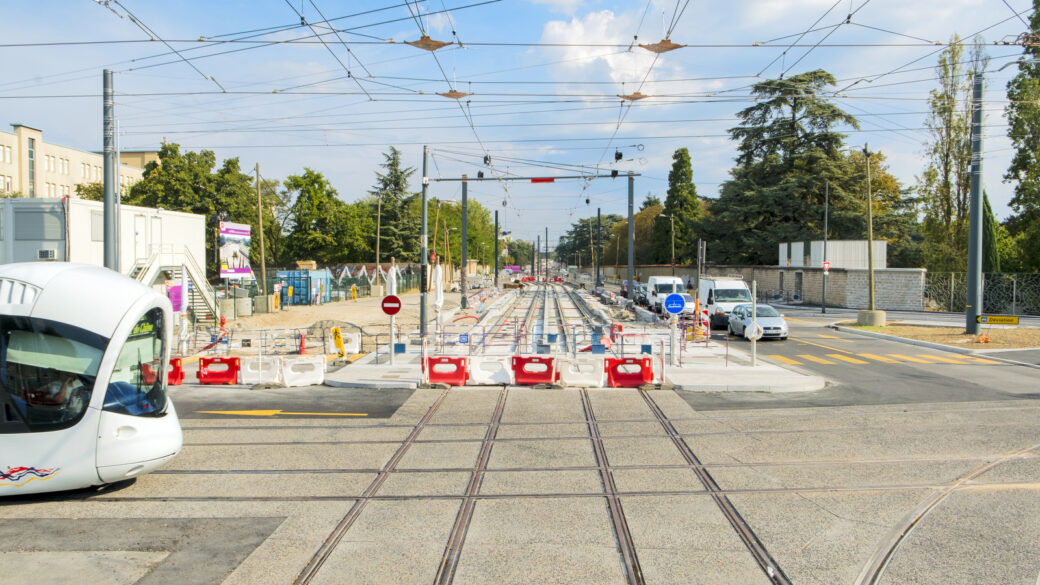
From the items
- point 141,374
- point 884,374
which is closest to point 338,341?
point 141,374

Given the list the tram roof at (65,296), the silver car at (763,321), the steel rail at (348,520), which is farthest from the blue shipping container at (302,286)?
the tram roof at (65,296)

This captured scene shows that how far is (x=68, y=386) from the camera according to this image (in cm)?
745

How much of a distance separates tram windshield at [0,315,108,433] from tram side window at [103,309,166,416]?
27 cm

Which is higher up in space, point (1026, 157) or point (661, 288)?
point (1026, 157)

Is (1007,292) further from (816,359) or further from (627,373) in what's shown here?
(627,373)

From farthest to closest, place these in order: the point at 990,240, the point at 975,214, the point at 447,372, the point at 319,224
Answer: the point at 319,224
the point at 990,240
the point at 975,214
the point at 447,372

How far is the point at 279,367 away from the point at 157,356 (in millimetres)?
7869

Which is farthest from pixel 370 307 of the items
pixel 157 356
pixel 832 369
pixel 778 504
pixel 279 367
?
pixel 778 504

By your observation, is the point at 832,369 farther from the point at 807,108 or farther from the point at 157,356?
the point at 807,108

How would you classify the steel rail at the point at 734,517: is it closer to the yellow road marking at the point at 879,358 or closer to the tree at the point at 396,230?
the yellow road marking at the point at 879,358

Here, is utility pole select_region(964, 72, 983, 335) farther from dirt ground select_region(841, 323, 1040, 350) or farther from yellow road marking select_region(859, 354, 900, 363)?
yellow road marking select_region(859, 354, 900, 363)

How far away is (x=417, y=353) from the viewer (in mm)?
21234

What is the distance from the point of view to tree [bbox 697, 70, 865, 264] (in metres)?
55.9

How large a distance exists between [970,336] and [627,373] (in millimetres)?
17722
